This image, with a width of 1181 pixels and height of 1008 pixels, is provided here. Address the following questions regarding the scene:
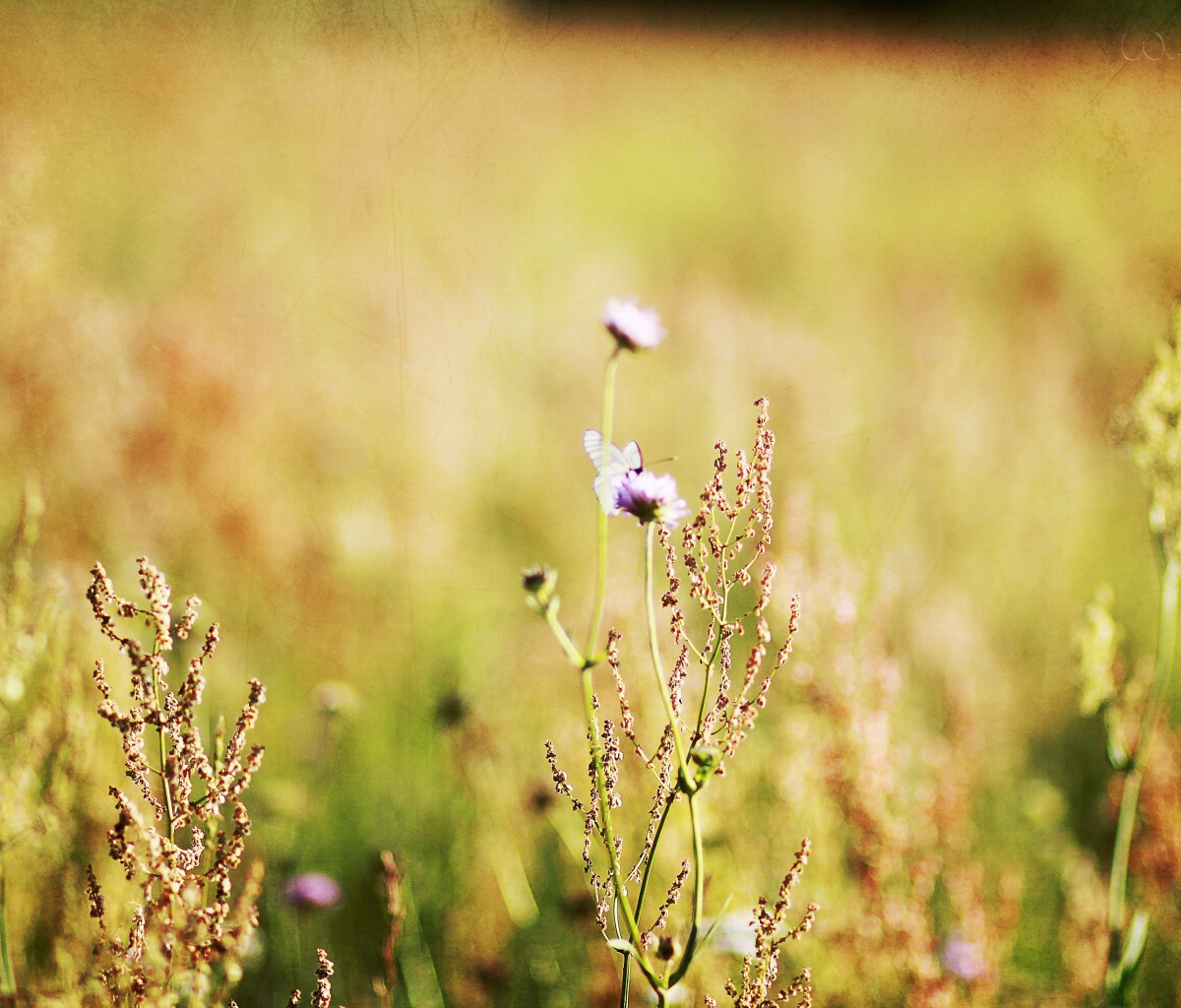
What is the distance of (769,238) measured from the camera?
2186mm

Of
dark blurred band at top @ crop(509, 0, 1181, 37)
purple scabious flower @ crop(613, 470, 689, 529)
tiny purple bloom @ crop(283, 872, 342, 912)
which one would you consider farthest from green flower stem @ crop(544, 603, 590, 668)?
dark blurred band at top @ crop(509, 0, 1181, 37)

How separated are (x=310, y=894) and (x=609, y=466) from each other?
101 centimetres

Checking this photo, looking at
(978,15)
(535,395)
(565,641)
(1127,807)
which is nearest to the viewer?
(565,641)

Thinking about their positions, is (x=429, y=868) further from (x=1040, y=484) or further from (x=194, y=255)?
(x=1040, y=484)

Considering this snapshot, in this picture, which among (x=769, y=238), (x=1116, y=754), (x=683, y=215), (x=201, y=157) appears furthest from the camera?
(x=769, y=238)

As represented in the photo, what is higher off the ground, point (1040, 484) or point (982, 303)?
point (982, 303)

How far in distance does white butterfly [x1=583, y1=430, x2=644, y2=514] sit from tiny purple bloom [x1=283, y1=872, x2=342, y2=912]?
3.22 ft

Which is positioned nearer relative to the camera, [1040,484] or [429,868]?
[429,868]

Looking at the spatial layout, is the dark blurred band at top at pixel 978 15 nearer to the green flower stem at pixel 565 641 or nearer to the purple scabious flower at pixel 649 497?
the purple scabious flower at pixel 649 497

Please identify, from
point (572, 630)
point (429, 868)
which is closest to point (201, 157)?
point (572, 630)

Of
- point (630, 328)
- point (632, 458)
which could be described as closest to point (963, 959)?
point (632, 458)

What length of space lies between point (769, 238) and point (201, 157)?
1.36 m

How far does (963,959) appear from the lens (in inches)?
50.7

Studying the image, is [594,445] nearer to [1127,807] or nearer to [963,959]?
[1127,807]
